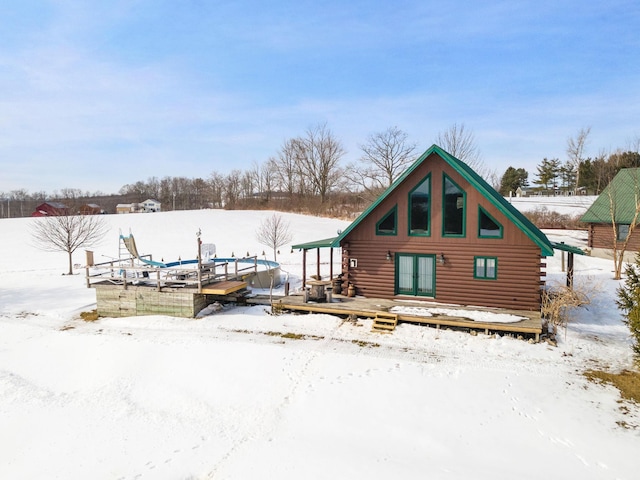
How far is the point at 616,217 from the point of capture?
2412 centimetres

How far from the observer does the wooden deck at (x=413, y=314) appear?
37.2 feet

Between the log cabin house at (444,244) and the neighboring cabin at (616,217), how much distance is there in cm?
1408

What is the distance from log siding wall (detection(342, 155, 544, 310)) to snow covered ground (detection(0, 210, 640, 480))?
2.19 meters

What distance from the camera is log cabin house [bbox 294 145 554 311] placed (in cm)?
1296

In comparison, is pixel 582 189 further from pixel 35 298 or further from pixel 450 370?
pixel 35 298

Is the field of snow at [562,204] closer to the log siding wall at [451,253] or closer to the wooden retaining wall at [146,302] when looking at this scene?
the log siding wall at [451,253]

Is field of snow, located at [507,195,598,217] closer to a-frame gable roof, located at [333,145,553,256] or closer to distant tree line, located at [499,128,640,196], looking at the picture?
distant tree line, located at [499,128,640,196]

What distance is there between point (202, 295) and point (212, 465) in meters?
9.15

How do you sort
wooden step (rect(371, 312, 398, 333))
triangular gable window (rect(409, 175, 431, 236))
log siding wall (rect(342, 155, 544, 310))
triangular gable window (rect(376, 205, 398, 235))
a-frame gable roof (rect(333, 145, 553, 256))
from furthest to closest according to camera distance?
triangular gable window (rect(376, 205, 398, 235)) < triangular gable window (rect(409, 175, 431, 236)) < log siding wall (rect(342, 155, 544, 310)) < a-frame gable roof (rect(333, 145, 553, 256)) < wooden step (rect(371, 312, 398, 333))

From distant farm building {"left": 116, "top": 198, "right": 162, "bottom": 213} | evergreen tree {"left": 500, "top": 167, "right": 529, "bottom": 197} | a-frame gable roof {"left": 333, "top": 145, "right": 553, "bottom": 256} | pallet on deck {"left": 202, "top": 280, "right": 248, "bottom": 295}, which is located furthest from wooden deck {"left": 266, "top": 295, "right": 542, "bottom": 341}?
distant farm building {"left": 116, "top": 198, "right": 162, "bottom": 213}

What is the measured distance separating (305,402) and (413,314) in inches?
219

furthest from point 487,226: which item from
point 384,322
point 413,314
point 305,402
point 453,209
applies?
point 305,402

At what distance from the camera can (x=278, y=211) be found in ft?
193

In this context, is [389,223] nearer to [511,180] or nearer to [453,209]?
[453,209]
